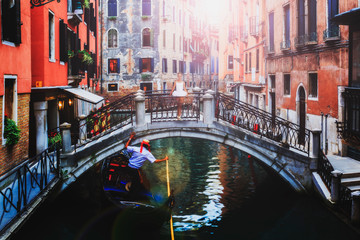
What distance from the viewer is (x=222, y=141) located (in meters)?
11.6

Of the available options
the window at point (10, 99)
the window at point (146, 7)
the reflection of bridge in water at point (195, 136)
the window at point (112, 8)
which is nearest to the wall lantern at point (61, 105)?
the reflection of bridge in water at point (195, 136)

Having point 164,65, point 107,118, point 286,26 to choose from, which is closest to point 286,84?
point 286,26

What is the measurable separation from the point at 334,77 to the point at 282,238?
5.89 meters

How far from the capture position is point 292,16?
16.2 meters

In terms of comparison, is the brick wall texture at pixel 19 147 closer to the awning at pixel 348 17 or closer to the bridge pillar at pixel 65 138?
the bridge pillar at pixel 65 138

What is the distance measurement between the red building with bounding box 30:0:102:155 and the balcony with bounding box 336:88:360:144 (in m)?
7.37

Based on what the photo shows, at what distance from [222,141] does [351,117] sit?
11.9 feet

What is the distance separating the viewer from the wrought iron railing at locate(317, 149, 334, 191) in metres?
9.97

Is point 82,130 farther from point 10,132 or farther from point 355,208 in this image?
point 355,208

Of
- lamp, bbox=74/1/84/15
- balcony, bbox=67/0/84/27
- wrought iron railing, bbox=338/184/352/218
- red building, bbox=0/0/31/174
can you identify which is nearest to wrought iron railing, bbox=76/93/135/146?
red building, bbox=0/0/31/174

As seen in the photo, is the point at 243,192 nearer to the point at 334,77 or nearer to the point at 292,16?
the point at 334,77

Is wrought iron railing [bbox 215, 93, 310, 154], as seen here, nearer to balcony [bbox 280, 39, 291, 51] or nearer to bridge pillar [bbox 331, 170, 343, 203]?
bridge pillar [bbox 331, 170, 343, 203]

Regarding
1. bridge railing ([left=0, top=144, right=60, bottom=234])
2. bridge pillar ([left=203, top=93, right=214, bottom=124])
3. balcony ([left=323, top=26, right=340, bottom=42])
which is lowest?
bridge railing ([left=0, top=144, right=60, bottom=234])

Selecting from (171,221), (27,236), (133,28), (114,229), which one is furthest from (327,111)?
(133,28)
